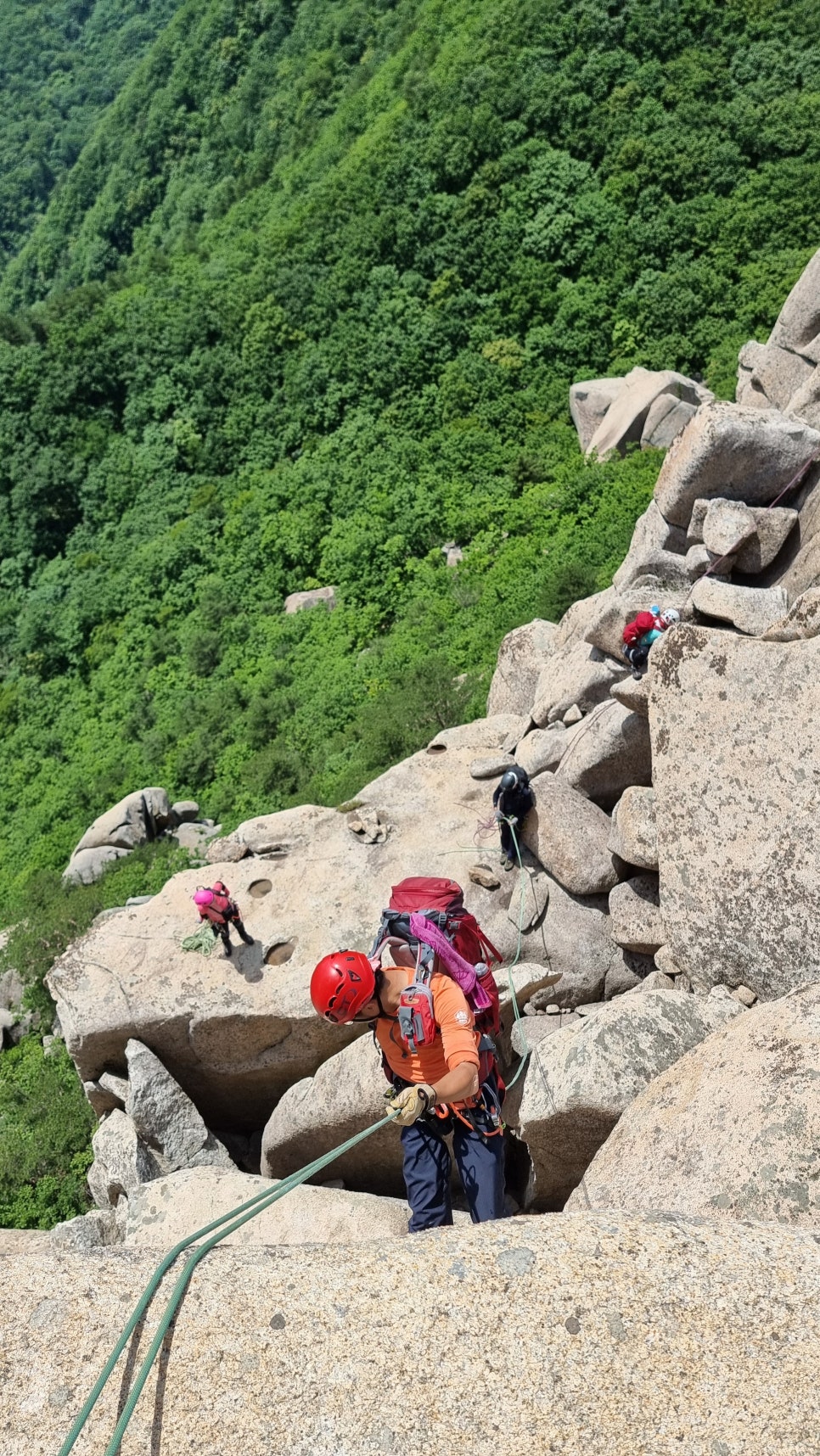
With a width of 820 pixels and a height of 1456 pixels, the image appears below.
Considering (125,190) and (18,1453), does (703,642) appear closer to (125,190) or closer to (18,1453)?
(18,1453)

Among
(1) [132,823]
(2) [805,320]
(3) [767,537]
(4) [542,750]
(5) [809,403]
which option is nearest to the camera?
(3) [767,537]

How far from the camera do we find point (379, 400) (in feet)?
98.0

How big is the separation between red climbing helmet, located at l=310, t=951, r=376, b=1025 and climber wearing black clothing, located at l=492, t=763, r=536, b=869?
186 inches

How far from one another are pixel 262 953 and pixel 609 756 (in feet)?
14.9

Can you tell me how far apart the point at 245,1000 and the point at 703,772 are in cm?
557

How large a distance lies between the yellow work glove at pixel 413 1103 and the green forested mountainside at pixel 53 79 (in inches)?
4394

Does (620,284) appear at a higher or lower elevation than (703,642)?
lower

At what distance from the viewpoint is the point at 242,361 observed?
3350cm

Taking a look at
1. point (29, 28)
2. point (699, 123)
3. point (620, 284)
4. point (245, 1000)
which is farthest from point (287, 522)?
point (29, 28)

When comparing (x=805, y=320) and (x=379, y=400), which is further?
(x=379, y=400)

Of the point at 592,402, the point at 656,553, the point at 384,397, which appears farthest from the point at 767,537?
the point at 384,397

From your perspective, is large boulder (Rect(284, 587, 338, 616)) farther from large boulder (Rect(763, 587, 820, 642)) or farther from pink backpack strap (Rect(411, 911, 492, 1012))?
pink backpack strap (Rect(411, 911, 492, 1012))

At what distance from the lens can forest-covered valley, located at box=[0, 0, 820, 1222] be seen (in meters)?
22.6

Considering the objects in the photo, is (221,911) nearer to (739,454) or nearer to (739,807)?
(739,807)
